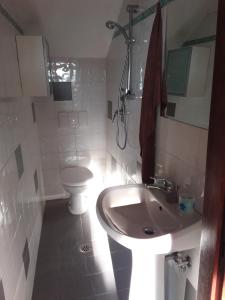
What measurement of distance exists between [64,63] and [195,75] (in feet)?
6.06

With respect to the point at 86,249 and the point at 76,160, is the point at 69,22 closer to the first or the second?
the point at 76,160

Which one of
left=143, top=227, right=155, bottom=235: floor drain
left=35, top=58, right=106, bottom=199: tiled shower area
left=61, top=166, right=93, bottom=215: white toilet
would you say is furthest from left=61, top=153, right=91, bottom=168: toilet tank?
left=143, top=227, right=155, bottom=235: floor drain

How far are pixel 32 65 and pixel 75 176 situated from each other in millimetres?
1264

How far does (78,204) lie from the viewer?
8.98 ft

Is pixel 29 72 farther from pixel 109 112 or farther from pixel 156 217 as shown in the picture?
pixel 156 217

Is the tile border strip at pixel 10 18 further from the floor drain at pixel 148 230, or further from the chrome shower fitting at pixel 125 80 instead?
the floor drain at pixel 148 230

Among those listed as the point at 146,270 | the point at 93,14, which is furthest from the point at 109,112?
the point at 146,270

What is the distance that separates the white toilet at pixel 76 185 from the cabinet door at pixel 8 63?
107 cm

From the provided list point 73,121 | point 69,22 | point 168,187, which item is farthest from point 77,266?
point 69,22

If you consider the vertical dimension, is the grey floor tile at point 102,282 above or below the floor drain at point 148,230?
below

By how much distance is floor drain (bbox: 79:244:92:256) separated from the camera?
214 cm

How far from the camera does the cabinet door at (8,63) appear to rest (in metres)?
1.49

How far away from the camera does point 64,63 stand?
264cm

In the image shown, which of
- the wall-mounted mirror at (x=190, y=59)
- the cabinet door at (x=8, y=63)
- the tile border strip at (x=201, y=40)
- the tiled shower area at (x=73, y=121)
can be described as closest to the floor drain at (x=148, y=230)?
the wall-mounted mirror at (x=190, y=59)
